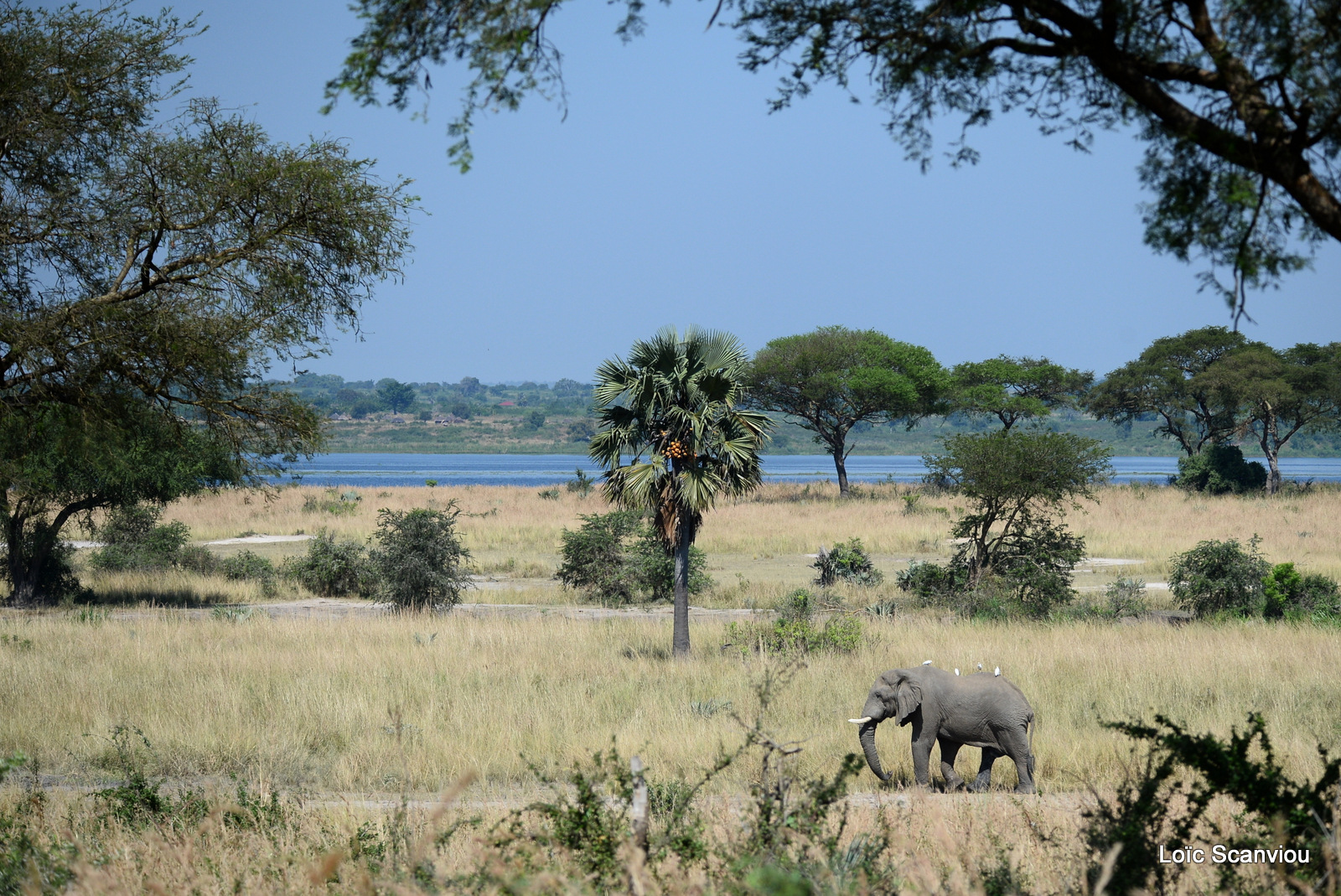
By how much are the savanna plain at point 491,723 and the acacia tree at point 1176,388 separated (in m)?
44.1

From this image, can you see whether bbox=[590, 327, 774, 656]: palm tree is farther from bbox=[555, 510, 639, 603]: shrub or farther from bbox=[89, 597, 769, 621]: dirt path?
bbox=[555, 510, 639, 603]: shrub

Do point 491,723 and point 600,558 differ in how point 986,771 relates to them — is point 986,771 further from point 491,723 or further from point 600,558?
point 600,558

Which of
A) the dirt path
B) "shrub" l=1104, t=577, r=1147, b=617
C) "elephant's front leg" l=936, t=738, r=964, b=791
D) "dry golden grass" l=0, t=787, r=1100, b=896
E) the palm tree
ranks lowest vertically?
the dirt path

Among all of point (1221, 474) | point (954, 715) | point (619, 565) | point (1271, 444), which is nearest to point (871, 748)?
point (954, 715)

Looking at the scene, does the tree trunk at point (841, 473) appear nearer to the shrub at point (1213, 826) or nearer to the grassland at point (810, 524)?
the grassland at point (810, 524)

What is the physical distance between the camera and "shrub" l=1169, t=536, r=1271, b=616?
66.3ft

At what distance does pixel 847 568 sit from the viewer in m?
26.8

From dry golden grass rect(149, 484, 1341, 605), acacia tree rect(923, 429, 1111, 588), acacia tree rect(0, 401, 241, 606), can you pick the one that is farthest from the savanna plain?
dry golden grass rect(149, 484, 1341, 605)

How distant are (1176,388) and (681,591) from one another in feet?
189

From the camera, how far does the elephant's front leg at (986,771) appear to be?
27.6ft

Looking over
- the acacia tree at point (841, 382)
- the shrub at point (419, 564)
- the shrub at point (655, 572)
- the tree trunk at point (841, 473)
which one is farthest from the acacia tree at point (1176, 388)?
the shrub at point (419, 564)

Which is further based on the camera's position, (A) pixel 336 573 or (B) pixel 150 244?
(A) pixel 336 573

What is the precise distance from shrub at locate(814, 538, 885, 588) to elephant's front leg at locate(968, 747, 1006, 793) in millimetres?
16928

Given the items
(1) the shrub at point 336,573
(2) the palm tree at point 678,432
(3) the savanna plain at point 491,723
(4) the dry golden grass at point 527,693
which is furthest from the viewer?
(1) the shrub at point 336,573
